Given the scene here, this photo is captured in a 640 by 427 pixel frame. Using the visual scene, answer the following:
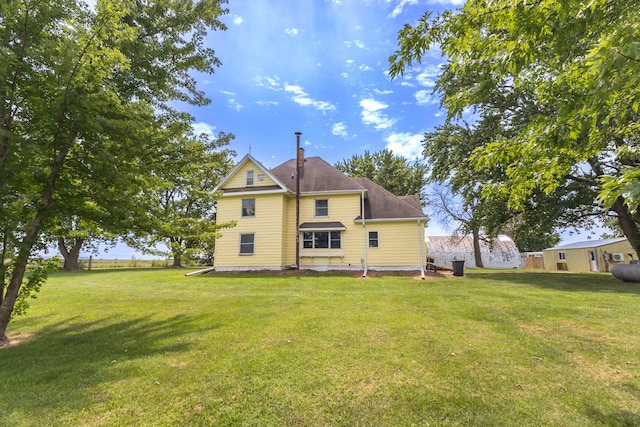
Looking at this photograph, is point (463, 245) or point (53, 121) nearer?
point (53, 121)

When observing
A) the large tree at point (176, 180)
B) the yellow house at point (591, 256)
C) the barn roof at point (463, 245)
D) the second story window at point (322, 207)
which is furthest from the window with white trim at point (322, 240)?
the barn roof at point (463, 245)

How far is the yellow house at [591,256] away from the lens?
23500 mm

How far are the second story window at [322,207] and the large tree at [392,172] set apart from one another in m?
15.5

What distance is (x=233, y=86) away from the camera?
40.3 ft

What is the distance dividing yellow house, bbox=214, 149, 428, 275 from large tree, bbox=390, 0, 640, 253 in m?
13.2

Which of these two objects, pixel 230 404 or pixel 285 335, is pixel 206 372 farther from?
pixel 285 335

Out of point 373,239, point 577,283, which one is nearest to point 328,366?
point 373,239

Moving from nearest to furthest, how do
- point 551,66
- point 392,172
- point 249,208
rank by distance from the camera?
point 551,66 < point 249,208 < point 392,172

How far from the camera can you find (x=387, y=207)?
18438 mm

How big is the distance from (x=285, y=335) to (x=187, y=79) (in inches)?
320

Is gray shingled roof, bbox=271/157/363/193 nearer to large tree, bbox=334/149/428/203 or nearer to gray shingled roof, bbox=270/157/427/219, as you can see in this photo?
gray shingled roof, bbox=270/157/427/219

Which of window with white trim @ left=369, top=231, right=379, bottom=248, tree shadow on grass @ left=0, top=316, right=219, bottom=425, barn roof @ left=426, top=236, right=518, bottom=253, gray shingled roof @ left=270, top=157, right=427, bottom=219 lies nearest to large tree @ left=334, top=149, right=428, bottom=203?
barn roof @ left=426, top=236, right=518, bottom=253

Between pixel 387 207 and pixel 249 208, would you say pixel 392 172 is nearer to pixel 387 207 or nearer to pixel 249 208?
pixel 387 207

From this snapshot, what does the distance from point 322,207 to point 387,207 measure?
4175 millimetres
